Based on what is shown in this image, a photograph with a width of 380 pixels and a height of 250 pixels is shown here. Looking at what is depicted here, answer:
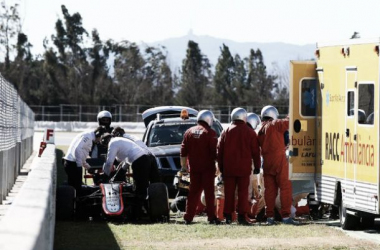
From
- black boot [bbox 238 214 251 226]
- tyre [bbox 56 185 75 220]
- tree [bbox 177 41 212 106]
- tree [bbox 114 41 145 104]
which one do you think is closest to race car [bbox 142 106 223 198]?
black boot [bbox 238 214 251 226]

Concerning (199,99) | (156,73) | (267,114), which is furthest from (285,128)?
(156,73)

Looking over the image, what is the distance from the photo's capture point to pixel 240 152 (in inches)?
734

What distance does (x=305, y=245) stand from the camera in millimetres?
15148

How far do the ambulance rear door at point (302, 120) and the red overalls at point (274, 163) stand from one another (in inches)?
9.7

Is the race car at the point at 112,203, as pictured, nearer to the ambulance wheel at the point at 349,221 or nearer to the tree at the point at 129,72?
the ambulance wheel at the point at 349,221

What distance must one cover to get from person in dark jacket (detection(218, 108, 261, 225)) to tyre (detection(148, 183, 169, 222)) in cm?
103

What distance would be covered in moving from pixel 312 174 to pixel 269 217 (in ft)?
4.12

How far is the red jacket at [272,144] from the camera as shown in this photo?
19000 millimetres

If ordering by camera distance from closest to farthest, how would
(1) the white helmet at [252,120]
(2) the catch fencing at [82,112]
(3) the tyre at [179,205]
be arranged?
(1) the white helmet at [252,120] → (3) the tyre at [179,205] → (2) the catch fencing at [82,112]

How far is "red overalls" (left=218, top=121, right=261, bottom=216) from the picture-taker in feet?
61.1

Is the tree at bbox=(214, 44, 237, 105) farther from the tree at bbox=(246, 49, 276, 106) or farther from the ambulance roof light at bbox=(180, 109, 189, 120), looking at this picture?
the ambulance roof light at bbox=(180, 109, 189, 120)

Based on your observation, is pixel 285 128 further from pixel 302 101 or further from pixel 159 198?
pixel 159 198

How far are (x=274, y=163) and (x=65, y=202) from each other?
348cm

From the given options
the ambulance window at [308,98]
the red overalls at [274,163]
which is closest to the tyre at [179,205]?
the red overalls at [274,163]
